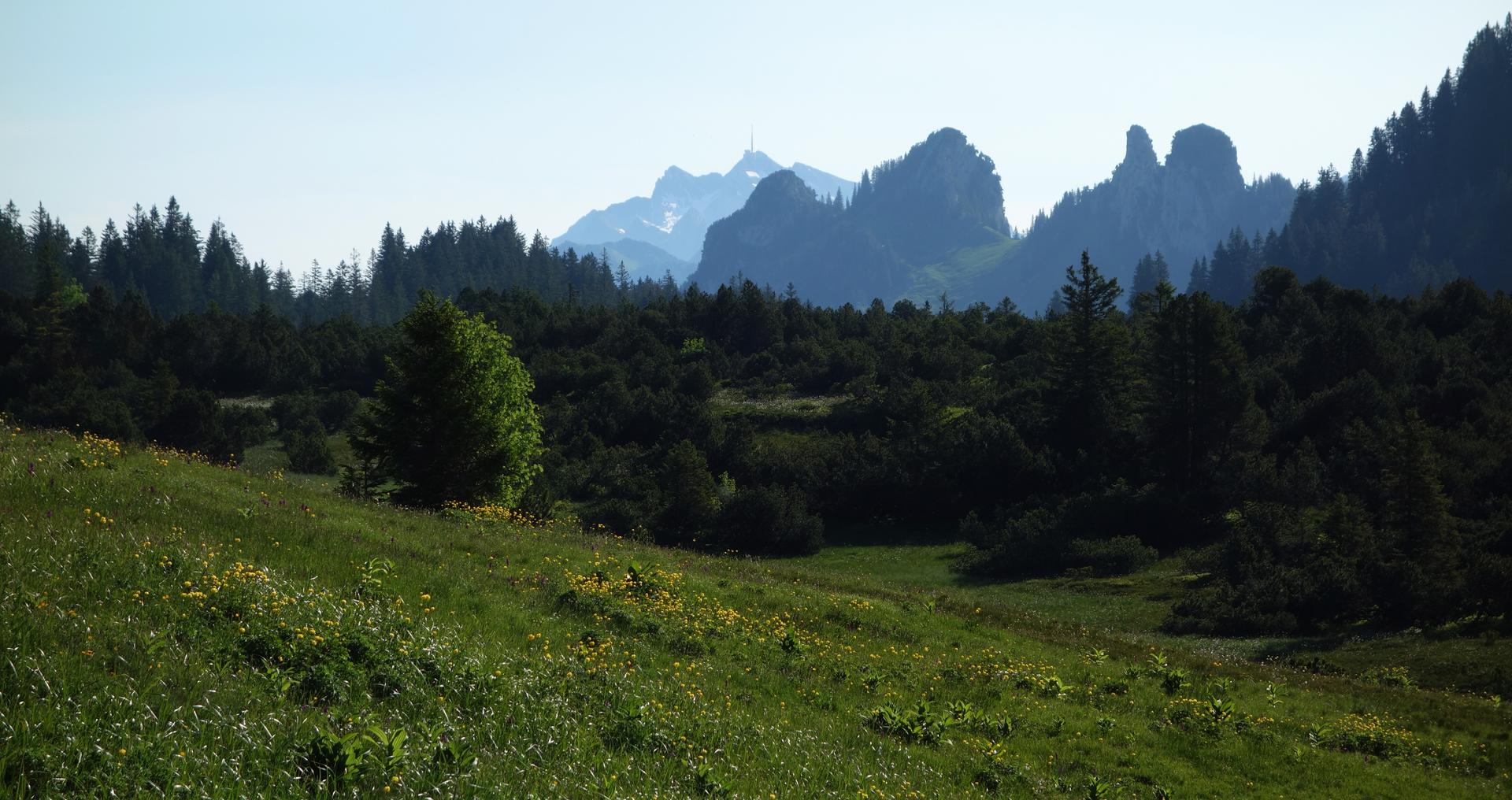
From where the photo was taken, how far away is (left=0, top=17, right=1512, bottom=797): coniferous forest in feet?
61.5

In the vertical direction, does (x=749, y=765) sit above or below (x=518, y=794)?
below

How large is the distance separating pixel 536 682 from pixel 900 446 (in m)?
55.5

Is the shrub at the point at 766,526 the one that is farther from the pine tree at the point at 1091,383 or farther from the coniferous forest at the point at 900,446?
the pine tree at the point at 1091,383

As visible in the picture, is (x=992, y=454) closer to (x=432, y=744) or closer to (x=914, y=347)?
(x=914, y=347)

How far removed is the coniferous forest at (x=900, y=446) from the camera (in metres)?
18.8

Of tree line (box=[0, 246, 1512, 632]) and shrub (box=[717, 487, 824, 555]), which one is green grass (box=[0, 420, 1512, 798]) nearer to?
tree line (box=[0, 246, 1512, 632])

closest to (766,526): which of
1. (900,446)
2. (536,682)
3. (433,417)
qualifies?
(900,446)

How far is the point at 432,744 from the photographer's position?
7.83 metres

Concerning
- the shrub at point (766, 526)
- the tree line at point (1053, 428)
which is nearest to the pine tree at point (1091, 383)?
the tree line at point (1053, 428)

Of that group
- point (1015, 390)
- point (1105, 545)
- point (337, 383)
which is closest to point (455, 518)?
point (1105, 545)

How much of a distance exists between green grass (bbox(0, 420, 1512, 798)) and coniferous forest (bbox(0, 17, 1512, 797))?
184 mm

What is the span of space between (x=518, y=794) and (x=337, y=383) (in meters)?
107

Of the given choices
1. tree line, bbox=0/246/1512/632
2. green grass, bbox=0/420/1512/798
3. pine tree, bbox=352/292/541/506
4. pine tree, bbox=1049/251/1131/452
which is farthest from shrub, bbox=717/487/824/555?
green grass, bbox=0/420/1512/798

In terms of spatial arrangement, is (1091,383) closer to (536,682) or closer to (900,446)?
(900,446)
